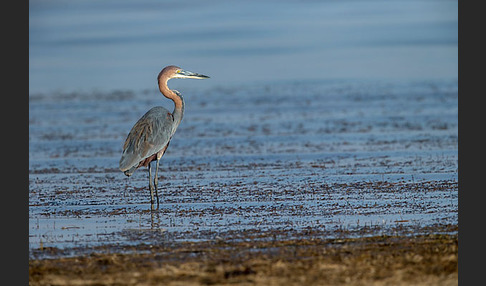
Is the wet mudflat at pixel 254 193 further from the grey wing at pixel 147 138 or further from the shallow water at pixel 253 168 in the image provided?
the grey wing at pixel 147 138

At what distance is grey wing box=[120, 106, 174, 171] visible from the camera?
34.6 ft

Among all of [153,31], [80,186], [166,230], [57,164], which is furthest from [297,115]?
[153,31]

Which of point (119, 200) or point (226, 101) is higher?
point (226, 101)

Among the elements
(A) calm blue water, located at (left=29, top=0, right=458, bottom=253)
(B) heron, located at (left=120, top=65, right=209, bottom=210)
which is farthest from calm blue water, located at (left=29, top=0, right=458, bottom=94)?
(B) heron, located at (left=120, top=65, right=209, bottom=210)

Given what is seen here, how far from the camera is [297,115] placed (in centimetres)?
1873

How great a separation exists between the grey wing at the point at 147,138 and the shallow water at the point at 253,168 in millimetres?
586

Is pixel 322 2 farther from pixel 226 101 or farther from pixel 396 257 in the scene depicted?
pixel 396 257

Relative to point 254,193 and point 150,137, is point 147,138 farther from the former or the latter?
point 254,193

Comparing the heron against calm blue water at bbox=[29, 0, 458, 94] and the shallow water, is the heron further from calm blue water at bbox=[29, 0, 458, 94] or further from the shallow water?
calm blue water at bbox=[29, 0, 458, 94]

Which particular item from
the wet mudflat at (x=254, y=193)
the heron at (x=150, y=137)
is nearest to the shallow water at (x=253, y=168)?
the wet mudflat at (x=254, y=193)

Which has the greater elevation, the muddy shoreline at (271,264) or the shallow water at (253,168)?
the shallow water at (253,168)

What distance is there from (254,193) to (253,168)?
2.12 m

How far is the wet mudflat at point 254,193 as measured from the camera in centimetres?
708

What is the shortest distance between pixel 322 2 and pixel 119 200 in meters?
35.5
